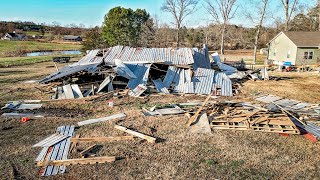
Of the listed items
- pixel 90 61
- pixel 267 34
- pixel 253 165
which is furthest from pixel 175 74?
pixel 267 34

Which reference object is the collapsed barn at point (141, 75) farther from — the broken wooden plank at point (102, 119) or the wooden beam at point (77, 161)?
the wooden beam at point (77, 161)

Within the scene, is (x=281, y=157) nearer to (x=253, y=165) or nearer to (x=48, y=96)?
(x=253, y=165)

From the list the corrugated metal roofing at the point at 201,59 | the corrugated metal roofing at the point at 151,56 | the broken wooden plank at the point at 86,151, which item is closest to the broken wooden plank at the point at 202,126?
the broken wooden plank at the point at 86,151

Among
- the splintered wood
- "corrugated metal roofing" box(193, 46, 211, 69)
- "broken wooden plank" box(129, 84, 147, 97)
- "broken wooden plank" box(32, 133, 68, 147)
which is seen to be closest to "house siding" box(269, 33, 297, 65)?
"corrugated metal roofing" box(193, 46, 211, 69)

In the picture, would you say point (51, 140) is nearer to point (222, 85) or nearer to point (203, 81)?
point (203, 81)

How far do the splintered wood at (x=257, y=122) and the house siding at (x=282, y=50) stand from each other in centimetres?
2370

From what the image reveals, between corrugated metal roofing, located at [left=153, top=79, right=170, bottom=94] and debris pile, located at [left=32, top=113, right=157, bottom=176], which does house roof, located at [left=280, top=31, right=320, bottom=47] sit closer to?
corrugated metal roofing, located at [left=153, top=79, right=170, bottom=94]

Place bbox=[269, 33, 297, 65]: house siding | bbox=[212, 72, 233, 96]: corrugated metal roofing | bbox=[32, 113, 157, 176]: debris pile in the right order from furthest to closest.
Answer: bbox=[269, 33, 297, 65]: house siding < bbox=[212, 72, 233, 96]: corrugated metal roofing < bbox=[32, 113, 157, 176]: debris pile

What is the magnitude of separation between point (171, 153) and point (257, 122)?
4.13 metres

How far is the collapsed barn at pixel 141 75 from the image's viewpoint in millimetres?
16141

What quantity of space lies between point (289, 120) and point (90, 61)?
12.8m

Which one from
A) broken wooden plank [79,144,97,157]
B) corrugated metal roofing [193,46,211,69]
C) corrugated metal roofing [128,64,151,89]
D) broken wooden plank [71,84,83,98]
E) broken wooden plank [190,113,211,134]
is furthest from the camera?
corrugated metal roofing [193,46,211,69]

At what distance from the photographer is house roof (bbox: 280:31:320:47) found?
32688 mm

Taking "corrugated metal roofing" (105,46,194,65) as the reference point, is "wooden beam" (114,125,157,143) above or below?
below
